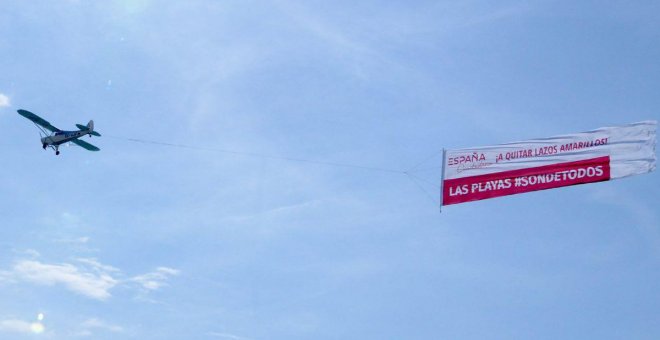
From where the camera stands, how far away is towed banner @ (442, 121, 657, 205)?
42844 millimetres

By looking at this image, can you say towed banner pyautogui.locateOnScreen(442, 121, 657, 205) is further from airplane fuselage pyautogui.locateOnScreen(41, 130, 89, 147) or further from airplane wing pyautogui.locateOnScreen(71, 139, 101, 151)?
airplane wing pyautogui.locateOnScreen(71, 139, 101, 151)

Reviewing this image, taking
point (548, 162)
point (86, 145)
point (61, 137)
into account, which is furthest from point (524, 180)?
point (86, 145)

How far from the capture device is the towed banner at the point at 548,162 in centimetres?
4284

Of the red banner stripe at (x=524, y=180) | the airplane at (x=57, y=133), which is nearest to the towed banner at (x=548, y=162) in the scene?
the red banner stripe at (x=524, y=180)

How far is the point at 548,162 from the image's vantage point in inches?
1756

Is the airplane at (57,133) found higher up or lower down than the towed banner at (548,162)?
higher up

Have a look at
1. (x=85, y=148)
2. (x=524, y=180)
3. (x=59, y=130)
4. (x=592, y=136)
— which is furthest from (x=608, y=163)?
(x=85, y=148)

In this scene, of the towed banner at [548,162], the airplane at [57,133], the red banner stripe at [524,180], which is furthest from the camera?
the airplane at [57,133]

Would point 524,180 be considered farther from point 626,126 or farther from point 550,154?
point 626,126

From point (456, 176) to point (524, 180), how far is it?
4238 mm

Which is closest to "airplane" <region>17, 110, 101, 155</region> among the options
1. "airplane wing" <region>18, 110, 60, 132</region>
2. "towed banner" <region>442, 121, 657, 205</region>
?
"airplane wing" <region>18, 110, 60, 132</region>

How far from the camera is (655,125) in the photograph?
4238 centimetres

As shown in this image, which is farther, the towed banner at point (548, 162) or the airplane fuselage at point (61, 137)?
the airplane fuselage at point (61, 137)

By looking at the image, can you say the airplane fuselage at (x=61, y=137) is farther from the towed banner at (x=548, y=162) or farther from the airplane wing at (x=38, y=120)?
the towed banner at (x=548, y=162)
